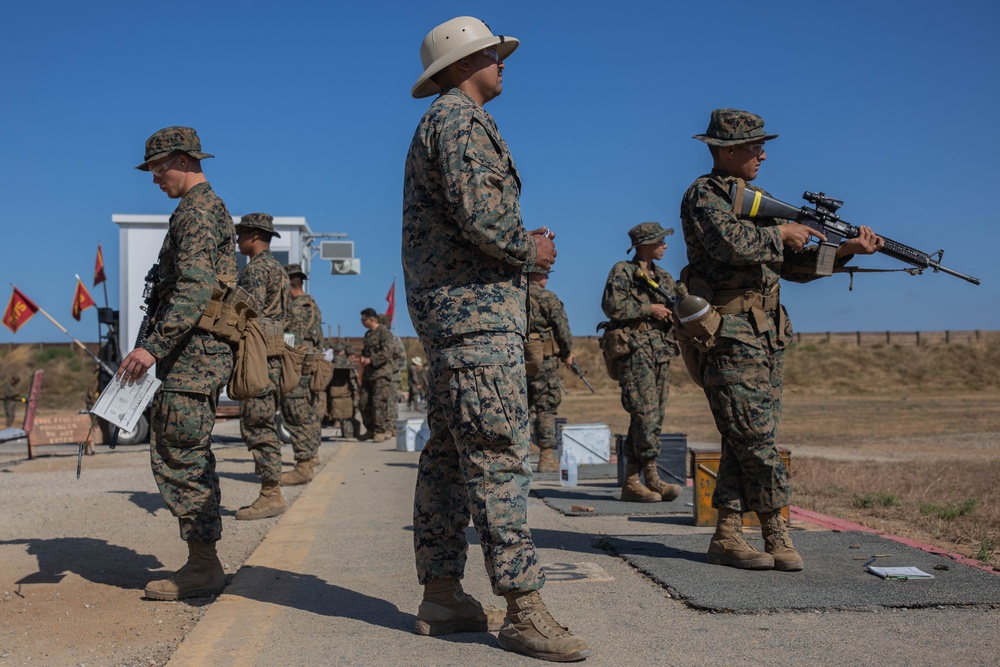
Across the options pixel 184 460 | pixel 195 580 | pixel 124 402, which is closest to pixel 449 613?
pixel 195 580

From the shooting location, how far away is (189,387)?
5.08 meters

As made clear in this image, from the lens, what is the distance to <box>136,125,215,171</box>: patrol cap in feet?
17.6

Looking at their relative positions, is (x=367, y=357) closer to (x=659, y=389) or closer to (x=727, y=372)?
(x=659, y=389)

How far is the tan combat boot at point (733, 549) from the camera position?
5.28 metres

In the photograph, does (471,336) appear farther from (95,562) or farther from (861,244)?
(95,562)

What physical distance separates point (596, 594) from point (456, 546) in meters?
0.92

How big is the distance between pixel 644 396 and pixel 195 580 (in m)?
4.39

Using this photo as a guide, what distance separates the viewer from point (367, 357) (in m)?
17.5

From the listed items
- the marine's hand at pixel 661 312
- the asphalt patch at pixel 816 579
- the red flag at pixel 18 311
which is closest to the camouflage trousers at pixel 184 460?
the asphalt patch at pixel 816 579

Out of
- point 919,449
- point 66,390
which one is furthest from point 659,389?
point 66,390

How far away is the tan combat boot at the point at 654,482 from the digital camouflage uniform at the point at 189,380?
4.22 metres

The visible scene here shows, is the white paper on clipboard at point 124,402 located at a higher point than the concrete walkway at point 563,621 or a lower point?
higher

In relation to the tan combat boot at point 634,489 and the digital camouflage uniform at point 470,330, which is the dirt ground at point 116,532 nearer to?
the digital camouflage uniform at point 470,330

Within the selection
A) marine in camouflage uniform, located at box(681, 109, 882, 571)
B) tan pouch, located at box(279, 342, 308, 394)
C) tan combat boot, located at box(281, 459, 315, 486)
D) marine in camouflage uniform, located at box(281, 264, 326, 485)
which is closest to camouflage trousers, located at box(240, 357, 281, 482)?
tan pouch, located at box(279, 342, 308, 394)
